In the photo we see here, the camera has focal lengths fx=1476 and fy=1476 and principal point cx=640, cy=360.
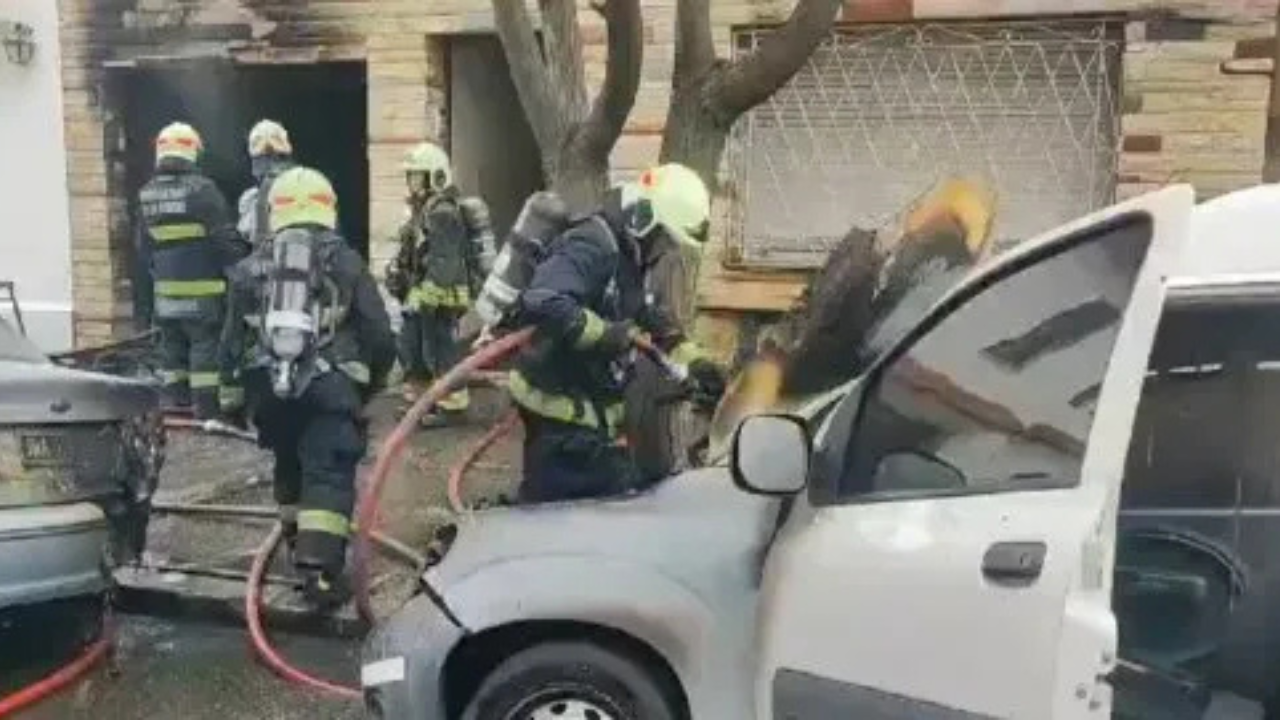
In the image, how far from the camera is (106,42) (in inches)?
461

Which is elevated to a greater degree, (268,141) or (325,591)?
(268,141)

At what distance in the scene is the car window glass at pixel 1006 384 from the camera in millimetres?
2711

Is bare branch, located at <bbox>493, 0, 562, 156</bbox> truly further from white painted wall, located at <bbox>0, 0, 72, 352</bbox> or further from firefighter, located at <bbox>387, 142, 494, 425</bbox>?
white painted wall, located at <bbox>0, 0, 72, 352</bbox>

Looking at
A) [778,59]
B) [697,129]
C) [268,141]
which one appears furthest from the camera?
[268,141]

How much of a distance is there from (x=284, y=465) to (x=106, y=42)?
707 centimetres

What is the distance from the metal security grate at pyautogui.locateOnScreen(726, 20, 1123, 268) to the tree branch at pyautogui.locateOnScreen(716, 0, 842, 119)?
3023mm

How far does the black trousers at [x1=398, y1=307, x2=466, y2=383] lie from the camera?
9.52 meters

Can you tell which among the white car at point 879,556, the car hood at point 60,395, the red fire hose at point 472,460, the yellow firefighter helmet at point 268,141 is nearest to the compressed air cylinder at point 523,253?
the red fire hose at point 472,460

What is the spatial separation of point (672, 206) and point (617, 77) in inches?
49.1

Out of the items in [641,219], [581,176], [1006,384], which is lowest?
[1006,384]

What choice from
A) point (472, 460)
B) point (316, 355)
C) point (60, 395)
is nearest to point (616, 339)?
point (316, 355)

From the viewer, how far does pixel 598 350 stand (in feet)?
15.9

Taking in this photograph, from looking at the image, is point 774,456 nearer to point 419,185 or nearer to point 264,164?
point 419,185

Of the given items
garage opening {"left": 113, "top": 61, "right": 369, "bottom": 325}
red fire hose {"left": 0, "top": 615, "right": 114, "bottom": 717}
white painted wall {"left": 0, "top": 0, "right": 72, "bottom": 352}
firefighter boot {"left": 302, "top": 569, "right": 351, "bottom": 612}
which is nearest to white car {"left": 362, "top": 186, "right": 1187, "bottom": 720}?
red fire hose {"left": 0, "top": 615, "right": 114, "bottom": 717}
